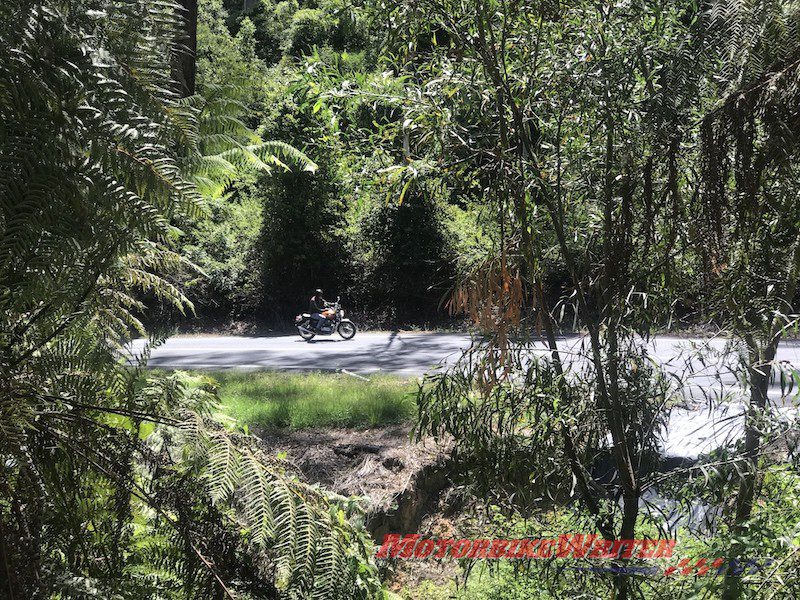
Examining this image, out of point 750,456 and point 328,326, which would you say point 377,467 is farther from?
point 328,326

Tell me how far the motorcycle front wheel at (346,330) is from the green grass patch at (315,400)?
6.19m

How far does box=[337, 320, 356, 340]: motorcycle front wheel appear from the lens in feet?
49.6

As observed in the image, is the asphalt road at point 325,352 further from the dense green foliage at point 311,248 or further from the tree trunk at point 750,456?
the tree trunk at point 750,456

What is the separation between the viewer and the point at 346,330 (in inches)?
598

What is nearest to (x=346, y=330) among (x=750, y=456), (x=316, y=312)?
(x=316, y=312)

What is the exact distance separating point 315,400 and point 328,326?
7972 mm

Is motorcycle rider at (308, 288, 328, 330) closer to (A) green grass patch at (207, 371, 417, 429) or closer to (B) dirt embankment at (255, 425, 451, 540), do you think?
(A) green grass patch at (207, 371, 417, 429)

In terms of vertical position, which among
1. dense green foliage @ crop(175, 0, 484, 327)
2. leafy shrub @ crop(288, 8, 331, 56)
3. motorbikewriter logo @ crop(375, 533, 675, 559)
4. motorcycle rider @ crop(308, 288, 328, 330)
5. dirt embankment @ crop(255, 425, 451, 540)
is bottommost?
dirt embankment @ crop(255, 425, 451, 540)

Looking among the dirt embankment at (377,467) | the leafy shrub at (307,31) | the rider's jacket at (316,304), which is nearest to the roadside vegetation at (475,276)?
the dirt embankment at (377,467)

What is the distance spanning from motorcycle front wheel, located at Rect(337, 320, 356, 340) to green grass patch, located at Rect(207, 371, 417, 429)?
6.19 m

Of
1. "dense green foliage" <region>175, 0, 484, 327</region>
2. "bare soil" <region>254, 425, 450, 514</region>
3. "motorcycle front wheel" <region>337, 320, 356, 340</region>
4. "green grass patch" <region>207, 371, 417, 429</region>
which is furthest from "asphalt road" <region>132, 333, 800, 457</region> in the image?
"bare soil" <region>254, 425, 450, 514</region>

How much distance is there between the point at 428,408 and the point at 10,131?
71.7 inches

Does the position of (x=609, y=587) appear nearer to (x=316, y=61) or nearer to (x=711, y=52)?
(x=711, y=52)

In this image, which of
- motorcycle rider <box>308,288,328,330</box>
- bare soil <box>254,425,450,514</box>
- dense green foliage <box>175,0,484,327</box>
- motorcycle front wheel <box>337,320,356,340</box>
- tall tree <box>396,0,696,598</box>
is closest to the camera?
tall tree <box>396,0,696,598</box>
